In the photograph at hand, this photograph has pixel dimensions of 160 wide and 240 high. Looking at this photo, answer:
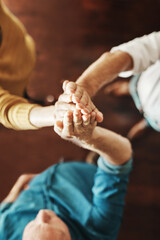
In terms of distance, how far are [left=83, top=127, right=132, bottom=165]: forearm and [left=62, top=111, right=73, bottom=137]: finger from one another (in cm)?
7

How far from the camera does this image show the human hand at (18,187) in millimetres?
500

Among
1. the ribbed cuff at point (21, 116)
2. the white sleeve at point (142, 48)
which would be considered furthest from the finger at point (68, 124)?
the white sleeve at point (142, 48)

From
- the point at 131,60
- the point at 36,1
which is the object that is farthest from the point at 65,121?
the point at 36,1

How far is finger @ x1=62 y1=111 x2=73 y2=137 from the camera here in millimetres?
276

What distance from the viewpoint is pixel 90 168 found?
2.02ft

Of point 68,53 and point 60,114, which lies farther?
point 68,53

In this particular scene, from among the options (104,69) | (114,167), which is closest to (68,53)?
(104,69)

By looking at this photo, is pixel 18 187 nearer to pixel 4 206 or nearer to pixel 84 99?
pixel 4 206

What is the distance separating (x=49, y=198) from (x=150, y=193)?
18.2 inches

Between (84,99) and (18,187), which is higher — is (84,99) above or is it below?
above

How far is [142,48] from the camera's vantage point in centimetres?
44

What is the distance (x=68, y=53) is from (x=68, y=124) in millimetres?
408

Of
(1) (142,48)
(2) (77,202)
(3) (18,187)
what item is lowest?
(2) (77,202)

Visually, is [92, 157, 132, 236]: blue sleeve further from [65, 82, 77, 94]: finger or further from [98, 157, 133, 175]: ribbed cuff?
[65, 82, 77, 94]: finger
